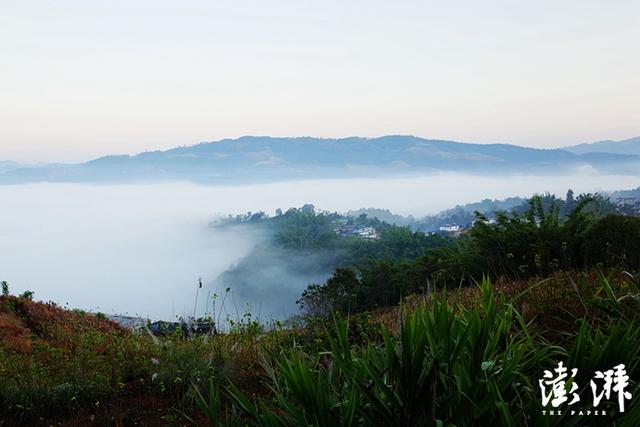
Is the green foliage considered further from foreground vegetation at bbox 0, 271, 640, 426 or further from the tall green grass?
the tall green grass

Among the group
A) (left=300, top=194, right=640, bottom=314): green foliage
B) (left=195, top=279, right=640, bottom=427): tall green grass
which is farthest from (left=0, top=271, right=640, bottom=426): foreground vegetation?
(left=300, top=194, right=640, bottom=314): green foliage

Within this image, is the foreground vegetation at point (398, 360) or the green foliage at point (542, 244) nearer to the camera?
the foreground vegetation at point (398, 360)

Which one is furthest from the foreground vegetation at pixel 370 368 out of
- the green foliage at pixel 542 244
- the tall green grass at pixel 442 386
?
the green foliage at pixel 542 244

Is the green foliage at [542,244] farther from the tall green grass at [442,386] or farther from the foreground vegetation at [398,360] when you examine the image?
the tall green grass at [442,386]

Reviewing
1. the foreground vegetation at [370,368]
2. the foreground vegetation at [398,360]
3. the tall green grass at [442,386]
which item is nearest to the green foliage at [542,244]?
the foreground vegetation at [398,360]

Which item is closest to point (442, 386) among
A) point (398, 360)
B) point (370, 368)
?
point (398, 360)

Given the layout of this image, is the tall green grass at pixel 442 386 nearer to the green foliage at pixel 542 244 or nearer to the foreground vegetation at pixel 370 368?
the foreground vegetation at pixel 370 368

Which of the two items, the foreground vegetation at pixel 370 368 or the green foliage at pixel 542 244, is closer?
the foreground vegetation at pixel 370 368

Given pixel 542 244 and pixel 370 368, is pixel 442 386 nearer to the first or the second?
pixel 370 368

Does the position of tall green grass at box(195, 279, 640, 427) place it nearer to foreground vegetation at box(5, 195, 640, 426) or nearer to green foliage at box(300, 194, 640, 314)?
foreground vegetation at box(5, 195, 640, 426)

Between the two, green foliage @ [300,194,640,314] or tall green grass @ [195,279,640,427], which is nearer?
tall green grass @ [195,279,640,427]

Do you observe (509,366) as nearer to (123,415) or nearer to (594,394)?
(594,394)

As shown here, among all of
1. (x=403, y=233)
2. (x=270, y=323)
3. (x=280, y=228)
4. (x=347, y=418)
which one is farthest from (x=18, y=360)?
(x=280, y=228)

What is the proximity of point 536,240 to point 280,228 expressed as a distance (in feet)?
483
